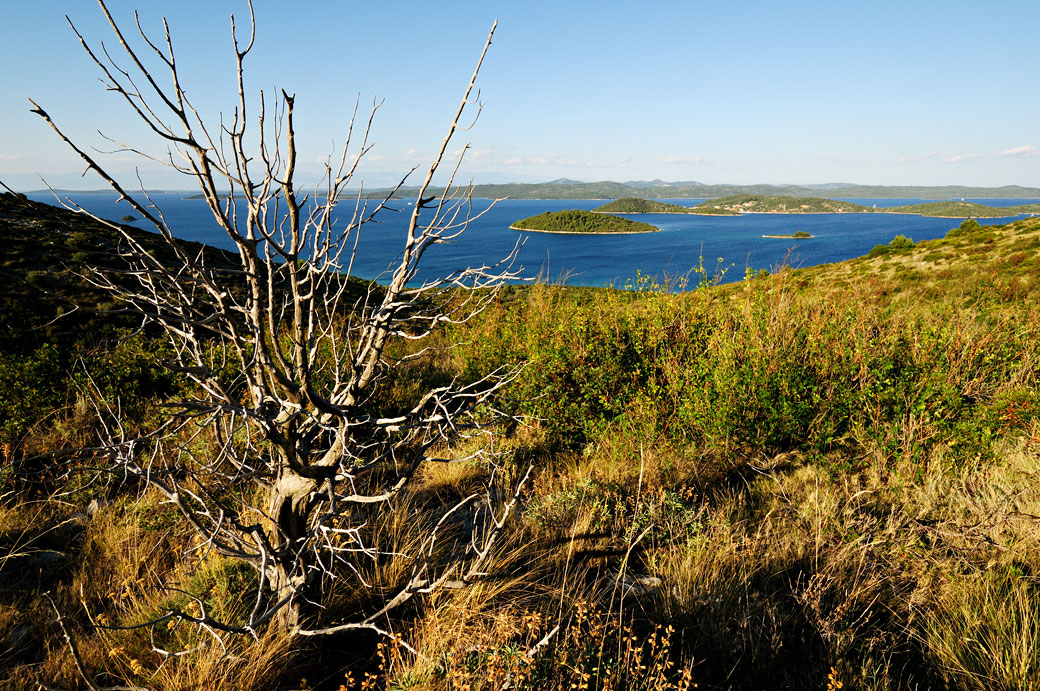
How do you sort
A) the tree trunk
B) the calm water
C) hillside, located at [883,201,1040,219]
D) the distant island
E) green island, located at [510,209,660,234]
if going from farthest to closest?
1. the distant island
2. hillside, located at [883,201,1040,219]
3. green island, located at [510,209,660,234]
4. the calm water
5. the tree trunk

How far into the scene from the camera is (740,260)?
6988cm

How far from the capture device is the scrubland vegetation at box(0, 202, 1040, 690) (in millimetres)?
2350

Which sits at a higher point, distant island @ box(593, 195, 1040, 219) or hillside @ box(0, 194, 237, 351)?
distant island @ box(593, 195, 1040, 219)

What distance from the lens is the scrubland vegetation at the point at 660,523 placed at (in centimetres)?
235

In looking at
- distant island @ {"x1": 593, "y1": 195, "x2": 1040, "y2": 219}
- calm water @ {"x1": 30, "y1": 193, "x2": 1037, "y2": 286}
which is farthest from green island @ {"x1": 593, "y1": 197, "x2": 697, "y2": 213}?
calm water @ {"x1": 30, "y1": 193, "x2": 1037, "y2": 286}

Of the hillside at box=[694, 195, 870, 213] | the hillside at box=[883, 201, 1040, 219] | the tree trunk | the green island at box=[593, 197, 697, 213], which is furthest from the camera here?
the hillside at box=[694, 195, 870, 213]

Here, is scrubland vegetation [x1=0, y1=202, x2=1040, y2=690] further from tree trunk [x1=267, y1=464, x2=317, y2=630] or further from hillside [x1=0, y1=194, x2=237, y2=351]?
hillside [x1=0, y1=194, x2=237, y2=351]

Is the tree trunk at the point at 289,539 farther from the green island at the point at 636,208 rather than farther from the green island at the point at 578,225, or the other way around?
the green island at the point at 636,208

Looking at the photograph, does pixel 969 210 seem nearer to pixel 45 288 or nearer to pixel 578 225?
pixel 578 225

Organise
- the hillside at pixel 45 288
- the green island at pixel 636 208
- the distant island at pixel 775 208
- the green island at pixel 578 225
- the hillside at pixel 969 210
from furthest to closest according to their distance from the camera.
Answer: the distant island at pixel 775 208
the green island at pixel 636 208
the hillside at pixel 969 210
the green island at pixel 578 225
the hillside at pixel 45 288

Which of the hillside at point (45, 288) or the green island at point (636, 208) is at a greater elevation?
the green island at point (636, 208)

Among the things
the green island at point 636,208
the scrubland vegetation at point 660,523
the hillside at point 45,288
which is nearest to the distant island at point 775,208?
the green island at point 636,208

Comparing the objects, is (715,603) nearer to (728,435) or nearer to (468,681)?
(468,681)

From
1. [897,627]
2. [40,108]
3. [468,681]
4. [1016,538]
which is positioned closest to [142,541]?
[468,681]
